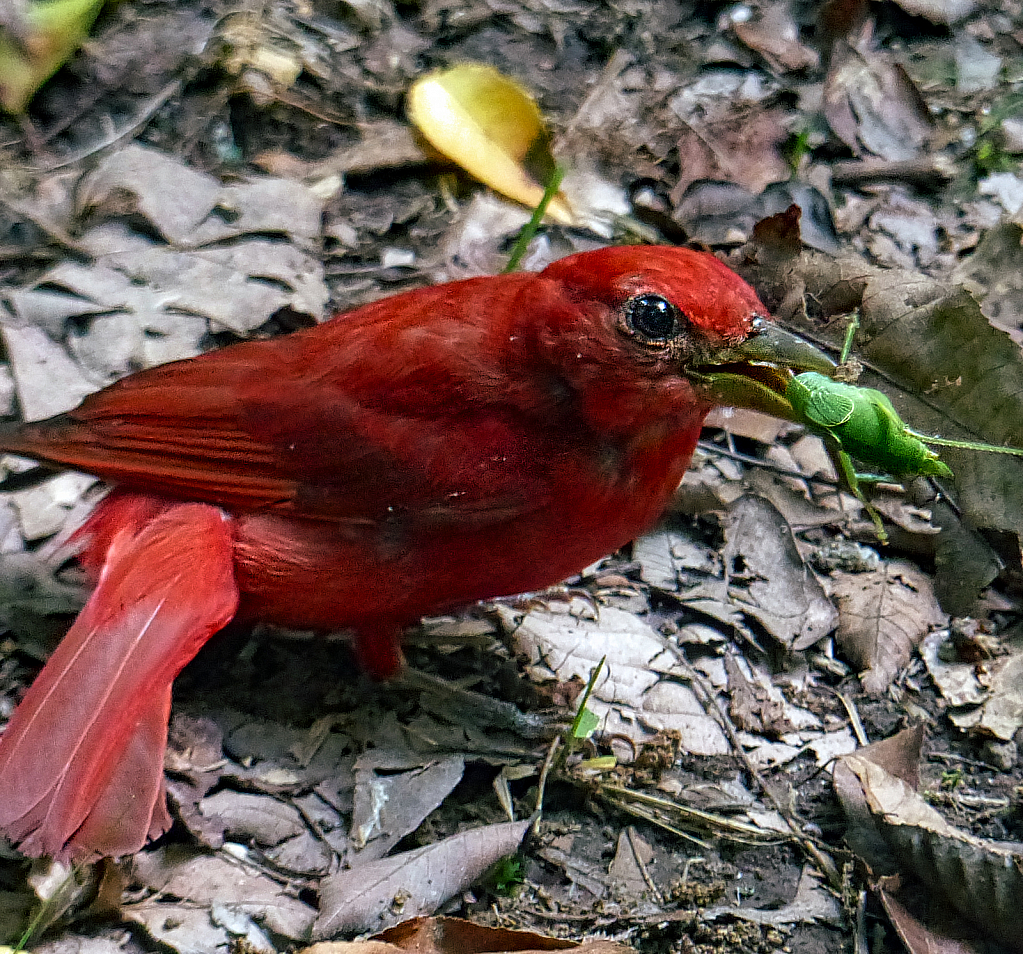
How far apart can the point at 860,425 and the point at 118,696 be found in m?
1.81

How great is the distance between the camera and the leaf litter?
3.16 metres

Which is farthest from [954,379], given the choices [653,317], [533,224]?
[533,224]

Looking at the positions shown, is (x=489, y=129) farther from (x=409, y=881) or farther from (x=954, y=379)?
(x=409, y=881)

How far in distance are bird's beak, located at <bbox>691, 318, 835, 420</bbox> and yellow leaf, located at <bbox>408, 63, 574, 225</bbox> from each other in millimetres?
2168

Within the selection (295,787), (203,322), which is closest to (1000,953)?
(295,787)

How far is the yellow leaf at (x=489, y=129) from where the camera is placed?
4824 millimetres

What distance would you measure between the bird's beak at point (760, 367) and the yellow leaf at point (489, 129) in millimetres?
2168

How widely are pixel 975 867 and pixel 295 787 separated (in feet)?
5.63

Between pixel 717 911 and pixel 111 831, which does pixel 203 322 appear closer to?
pixel 111 831

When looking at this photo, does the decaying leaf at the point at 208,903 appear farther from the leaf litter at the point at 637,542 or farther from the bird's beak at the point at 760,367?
the bird's beak at the point at 760,367

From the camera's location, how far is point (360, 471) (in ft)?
10.4

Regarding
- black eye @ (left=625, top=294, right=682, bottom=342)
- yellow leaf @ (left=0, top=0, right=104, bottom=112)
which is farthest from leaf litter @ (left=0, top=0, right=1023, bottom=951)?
black eye @ (left=625, top=294, right=682, bottom=342)

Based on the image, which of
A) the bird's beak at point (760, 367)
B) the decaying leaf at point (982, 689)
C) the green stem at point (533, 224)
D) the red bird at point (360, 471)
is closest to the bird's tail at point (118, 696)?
the red bird at point (360, 471)

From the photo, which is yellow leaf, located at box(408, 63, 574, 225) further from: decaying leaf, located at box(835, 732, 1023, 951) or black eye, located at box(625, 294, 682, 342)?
decaying leaf, located at box(835, 732, 1023, 951)
